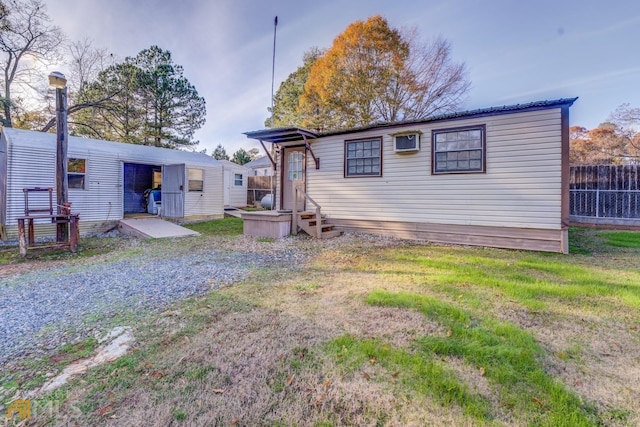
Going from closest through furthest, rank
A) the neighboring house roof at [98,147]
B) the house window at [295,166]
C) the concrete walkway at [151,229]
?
the neighboring house roof at [98,147] < the concrete walkway at [151,229] < the house window at [295,166]

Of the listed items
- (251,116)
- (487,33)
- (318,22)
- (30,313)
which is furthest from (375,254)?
(251,116)

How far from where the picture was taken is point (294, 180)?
29.7 ft

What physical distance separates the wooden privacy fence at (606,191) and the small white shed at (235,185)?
16271 mm

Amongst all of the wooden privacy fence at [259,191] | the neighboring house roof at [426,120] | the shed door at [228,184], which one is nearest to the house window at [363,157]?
the neighboring house roof at [426,120]

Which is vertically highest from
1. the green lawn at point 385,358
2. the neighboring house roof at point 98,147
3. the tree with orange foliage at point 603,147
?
the tree with orange foliage at point 603,147

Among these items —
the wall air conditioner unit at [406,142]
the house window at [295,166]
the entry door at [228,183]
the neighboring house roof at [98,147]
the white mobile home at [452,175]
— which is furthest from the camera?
the entry door at [228,183]

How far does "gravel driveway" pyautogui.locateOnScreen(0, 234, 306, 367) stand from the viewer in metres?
2.58

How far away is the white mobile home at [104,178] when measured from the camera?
7.63 meters

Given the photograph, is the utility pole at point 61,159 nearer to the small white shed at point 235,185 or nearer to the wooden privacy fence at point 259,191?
the small white shed at point 235,185

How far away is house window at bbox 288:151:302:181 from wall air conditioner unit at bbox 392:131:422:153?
3.02 m

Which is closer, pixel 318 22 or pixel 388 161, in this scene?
pixel 388 161

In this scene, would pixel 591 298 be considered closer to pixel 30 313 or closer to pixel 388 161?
pixel 388 161

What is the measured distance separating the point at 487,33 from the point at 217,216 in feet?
42.7

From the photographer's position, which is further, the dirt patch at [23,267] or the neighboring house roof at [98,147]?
the neighboring house roof at [98,147]
